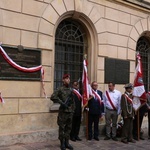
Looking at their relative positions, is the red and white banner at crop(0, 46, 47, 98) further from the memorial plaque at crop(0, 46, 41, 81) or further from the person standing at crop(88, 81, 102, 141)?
the person standing at crop(88, 81, 102, 141)

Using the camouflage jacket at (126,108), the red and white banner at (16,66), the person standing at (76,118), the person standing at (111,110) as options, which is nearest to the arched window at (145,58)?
the person standing at (111,110)

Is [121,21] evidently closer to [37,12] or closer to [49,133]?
[37,12]

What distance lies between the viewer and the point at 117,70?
10211 mm

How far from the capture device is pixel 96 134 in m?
8.77

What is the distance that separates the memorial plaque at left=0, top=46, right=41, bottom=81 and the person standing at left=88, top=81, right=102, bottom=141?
70.3 inches

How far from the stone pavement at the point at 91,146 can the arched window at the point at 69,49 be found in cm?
198

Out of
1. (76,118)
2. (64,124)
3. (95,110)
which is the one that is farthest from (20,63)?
(95,110)

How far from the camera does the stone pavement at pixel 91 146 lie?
7.46 metres

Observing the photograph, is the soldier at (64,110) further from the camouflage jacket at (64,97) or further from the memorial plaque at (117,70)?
the memorial plaque at (117,70)

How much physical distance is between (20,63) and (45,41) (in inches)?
42.3

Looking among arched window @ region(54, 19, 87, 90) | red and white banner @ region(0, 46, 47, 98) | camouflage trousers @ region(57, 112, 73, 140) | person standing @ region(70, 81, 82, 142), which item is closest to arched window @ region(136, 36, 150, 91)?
arched window @ region(54, 19, 87, 90)

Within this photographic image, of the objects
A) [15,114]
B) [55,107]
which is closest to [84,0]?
[55,107]

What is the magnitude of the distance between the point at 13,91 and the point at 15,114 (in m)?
0.63

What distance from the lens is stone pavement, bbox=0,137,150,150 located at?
7.46m
